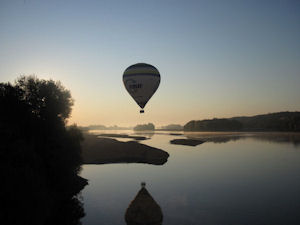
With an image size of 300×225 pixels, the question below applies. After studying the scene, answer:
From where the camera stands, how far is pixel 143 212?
891 inches

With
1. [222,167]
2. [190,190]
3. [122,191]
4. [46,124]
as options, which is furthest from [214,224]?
[222,167]

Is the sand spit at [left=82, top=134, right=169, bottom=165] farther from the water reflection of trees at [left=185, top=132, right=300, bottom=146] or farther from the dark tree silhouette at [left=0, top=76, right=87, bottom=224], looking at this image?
the water reflection of trees at [left=185, top=132, right=300, bottom=146]

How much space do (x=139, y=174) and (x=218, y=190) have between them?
14.3m

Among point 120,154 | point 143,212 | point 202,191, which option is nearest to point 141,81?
point 202,191

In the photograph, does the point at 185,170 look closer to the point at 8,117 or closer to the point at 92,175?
the point at 92,175

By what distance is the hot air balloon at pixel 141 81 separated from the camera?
37750 mm

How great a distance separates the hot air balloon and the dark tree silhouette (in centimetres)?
1231

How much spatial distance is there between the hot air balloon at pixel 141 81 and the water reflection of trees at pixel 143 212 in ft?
52.4

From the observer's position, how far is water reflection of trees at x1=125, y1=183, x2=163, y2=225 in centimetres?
2055

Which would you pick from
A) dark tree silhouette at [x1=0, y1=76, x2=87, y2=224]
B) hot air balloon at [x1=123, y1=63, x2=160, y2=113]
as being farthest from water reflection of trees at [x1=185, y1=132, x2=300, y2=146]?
dark tree silhouette at [x1=0, y1=76, x2=87, y2=224]

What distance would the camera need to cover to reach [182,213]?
22.1 metres

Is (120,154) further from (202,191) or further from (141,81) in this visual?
(202,191)

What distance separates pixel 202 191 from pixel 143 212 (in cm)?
1045

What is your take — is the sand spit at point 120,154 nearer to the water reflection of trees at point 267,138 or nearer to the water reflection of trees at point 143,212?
the water reflection of trees at point 143,212
